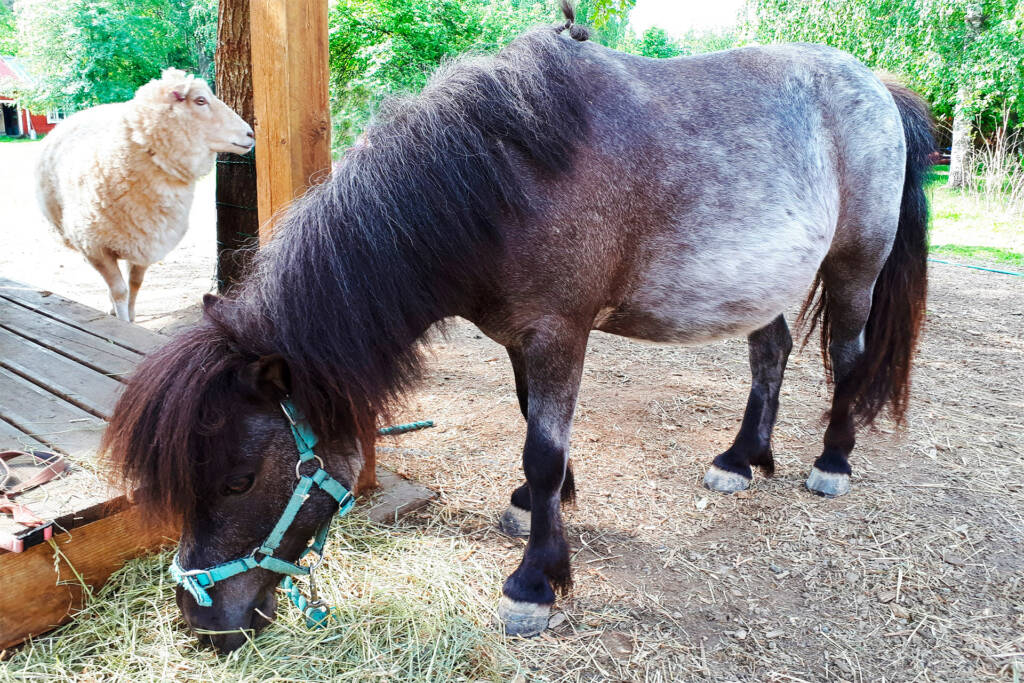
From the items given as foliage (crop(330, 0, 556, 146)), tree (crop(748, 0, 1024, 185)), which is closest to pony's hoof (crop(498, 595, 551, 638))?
foliage (crop(330, 0, 556, 146))

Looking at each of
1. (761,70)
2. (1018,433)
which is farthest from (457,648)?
(1018,433)

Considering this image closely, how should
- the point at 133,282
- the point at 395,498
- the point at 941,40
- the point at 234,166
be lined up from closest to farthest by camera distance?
the point at 395,498 < the point at 234,166 < the point at 133,282 < the point at 941,40

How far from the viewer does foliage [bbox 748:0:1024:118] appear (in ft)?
41.5

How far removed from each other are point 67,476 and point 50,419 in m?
0.52

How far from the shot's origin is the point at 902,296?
309 cm

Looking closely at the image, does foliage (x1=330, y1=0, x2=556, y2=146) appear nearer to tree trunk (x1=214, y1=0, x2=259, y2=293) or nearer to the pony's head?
tree trunk (x1=214, y1=0, x2=259, y2=293)

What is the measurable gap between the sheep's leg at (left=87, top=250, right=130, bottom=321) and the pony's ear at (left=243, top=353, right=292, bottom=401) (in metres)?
3.50

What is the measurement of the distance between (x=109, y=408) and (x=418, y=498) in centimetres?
129

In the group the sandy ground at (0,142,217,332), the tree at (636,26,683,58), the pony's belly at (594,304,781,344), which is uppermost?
the tree at (636,26,683,58)

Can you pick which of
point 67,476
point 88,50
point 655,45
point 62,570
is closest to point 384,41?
point 67,476

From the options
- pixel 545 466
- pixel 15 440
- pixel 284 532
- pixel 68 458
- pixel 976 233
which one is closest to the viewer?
pixel 284 532

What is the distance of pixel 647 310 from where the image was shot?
229 cm

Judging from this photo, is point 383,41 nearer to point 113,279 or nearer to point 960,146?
point 113,279

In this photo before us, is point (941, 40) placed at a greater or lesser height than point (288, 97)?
greater
